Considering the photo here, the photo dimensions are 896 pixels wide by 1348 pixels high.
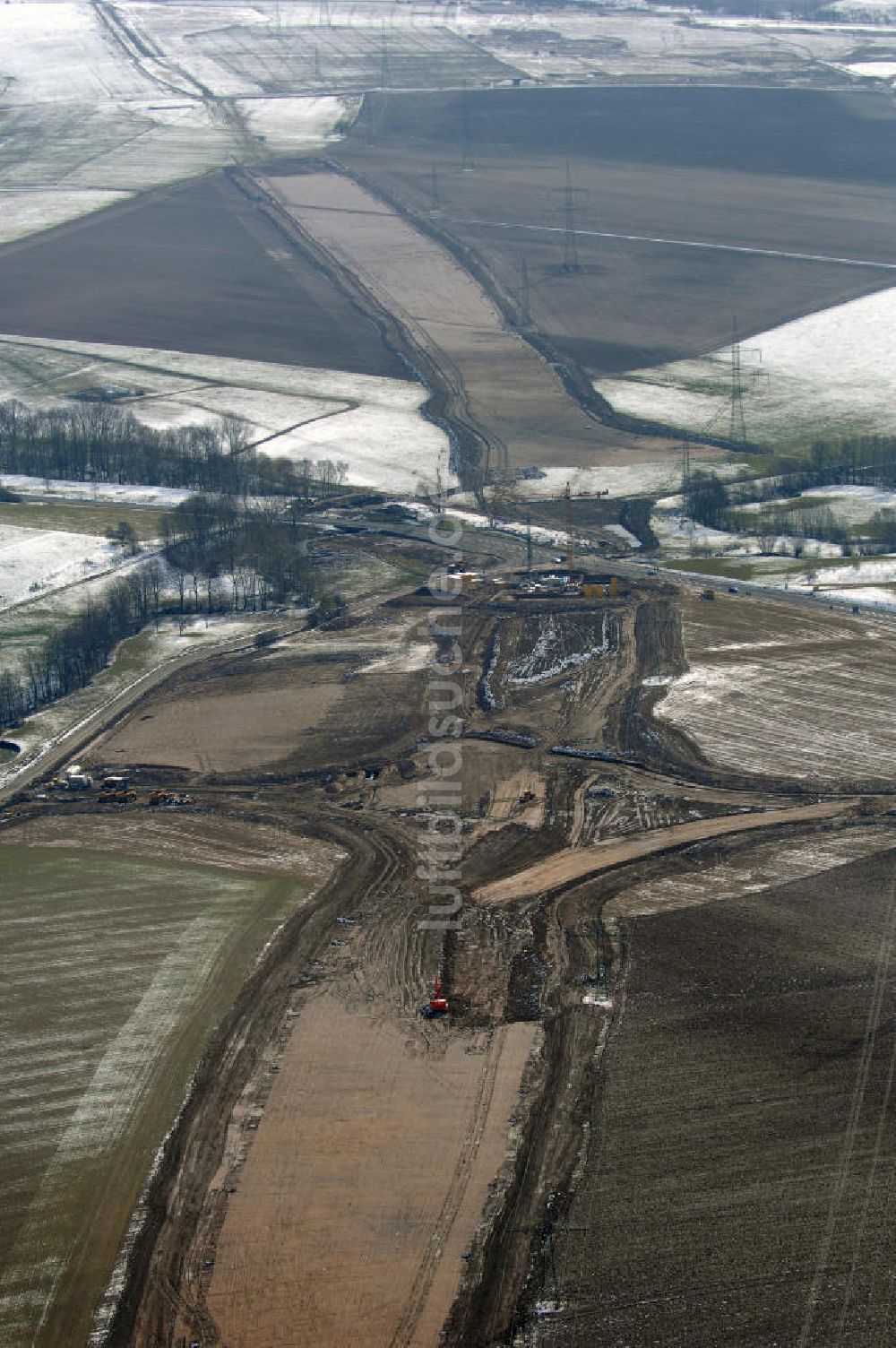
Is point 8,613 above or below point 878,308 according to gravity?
below

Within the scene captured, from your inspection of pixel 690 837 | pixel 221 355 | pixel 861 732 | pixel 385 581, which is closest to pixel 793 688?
pixel 861 732

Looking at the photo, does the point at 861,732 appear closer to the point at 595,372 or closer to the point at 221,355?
the point at 595,372

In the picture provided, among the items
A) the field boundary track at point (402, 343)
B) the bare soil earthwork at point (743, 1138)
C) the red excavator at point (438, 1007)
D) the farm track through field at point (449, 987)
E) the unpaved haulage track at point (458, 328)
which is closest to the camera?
the bare soil earthwork at point (743, 1138)

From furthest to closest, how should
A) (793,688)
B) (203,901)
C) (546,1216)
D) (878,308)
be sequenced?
(878,308) < (793,688) < (203,901) < (546,1216)

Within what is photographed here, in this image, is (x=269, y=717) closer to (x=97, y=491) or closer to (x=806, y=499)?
(x=97, y=491)

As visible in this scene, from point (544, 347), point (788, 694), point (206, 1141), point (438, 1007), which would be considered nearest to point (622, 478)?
point (544, 347)

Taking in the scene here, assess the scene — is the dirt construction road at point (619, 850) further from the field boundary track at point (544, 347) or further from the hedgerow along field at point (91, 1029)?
the field boundary track at point (544, 347)

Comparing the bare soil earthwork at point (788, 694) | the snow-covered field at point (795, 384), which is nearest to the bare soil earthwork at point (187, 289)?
the snow-covered field at point (795, 384)
